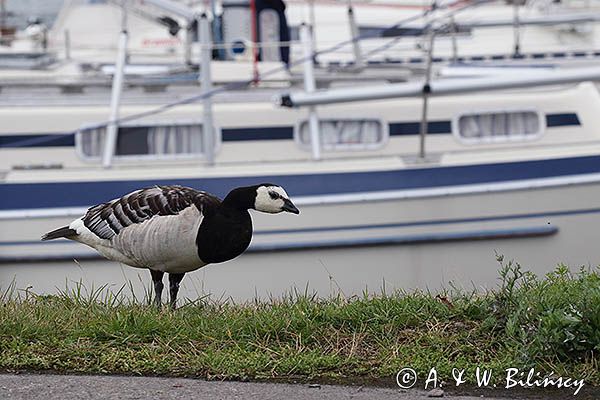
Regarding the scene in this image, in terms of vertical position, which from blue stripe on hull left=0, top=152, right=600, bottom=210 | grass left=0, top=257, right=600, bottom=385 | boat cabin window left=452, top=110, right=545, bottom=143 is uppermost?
boat cabin window left=452, top=110, right=545, bottom=143

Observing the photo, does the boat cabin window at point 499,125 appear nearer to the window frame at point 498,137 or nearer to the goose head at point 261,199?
the window frame at point 498,137

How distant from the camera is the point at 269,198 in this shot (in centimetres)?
679

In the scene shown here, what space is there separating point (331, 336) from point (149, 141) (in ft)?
24.8

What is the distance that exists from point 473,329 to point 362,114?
24.9 ft

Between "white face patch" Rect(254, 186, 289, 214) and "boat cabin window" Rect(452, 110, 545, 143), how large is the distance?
699 centimetres

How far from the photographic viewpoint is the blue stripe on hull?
11430 mm

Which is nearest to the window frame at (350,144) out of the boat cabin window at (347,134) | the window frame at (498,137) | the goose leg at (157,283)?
the boat cabin window at (347,134)

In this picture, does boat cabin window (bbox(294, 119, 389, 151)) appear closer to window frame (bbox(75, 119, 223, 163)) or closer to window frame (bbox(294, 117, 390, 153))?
window frame (bbox(294, 117, 390, 153))

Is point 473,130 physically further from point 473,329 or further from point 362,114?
point 473,329

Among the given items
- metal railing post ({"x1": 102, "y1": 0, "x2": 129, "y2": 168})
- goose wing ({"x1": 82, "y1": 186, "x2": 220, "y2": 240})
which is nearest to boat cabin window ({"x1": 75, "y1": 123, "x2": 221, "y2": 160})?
metal railing post ({"x1": 102, "y1": 0, "x2": 129, "y2": 168})

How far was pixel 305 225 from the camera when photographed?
37.7 ft

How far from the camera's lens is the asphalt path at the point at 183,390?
5156 millimetres

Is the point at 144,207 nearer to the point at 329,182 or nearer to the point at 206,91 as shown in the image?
the point at 329,182

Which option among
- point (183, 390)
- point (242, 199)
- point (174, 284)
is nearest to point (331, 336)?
point (183, 390)
